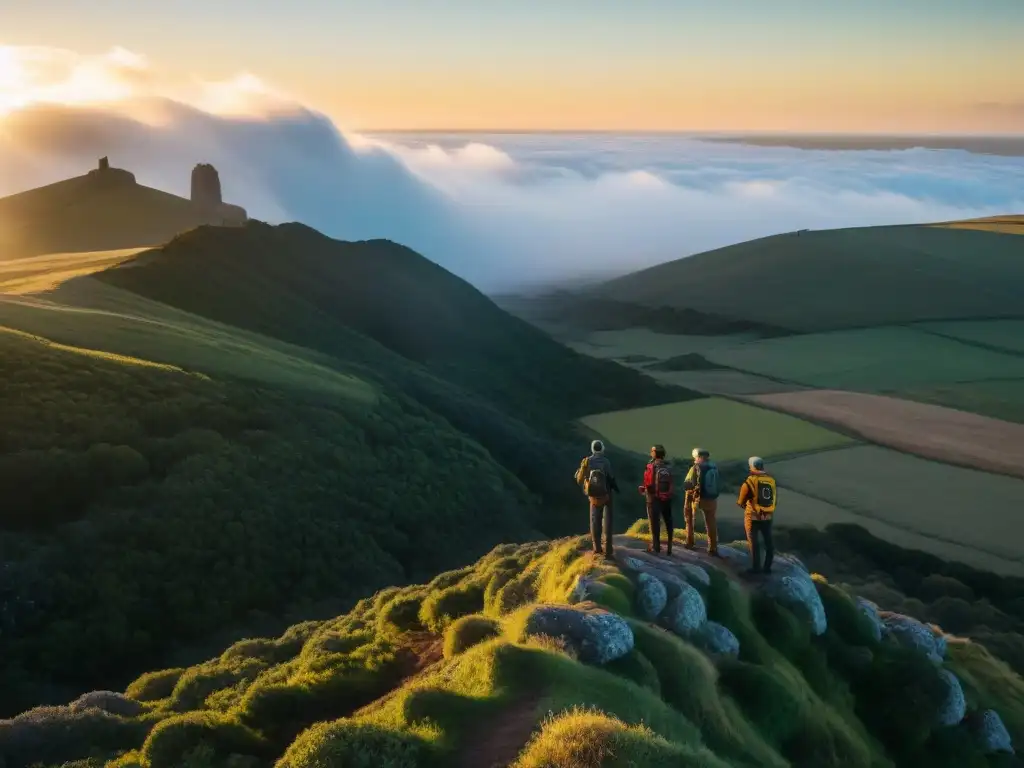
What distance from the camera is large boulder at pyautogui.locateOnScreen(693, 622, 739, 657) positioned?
2356 centimetres

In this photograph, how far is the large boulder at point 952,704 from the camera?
88.7ft

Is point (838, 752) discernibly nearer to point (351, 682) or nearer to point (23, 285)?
point (351, 682)

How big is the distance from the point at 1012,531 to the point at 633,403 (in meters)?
60.4

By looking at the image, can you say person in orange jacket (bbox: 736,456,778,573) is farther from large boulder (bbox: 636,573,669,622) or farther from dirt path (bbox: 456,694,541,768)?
dirt path (bbox: 456,694,541,768)

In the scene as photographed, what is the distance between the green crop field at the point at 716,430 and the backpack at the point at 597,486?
55.7 metres

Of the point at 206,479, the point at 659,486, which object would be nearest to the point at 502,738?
the point at 659,486

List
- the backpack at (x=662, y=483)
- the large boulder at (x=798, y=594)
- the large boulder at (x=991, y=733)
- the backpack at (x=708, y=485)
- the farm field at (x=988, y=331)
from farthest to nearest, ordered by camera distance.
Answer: the farm field at (x=988, y=331) < the large boulder at (x=991, y=733) < the large boulder at (x=798, y=594) < the backpack at (x=708, y=485) < the backpack at (x=662, y=483)

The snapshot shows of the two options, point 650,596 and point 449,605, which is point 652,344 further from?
point 650,596

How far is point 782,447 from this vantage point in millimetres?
82688

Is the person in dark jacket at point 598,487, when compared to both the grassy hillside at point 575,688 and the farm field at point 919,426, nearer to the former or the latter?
the grassy hillside at point 575,688

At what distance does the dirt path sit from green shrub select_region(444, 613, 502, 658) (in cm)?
483

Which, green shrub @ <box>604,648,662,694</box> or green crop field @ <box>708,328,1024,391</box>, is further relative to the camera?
green crop field @ <box>708,328,1024,391</box>

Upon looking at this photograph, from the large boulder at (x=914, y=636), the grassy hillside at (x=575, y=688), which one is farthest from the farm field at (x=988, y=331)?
the grassy hillside at (x=575, y=688)

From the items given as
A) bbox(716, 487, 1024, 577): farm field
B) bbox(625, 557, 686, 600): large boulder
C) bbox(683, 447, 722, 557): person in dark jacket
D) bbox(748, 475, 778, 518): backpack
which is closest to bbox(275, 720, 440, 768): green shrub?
bbox(625, 557, 686, 600): large boulder
